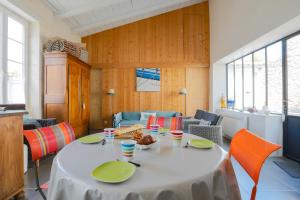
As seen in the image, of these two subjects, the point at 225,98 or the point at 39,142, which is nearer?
the point at 39,142

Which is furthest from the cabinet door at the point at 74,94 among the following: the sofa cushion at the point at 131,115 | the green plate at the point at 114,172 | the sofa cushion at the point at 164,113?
the green plate at the point at 114,172

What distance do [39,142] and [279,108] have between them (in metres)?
4.06

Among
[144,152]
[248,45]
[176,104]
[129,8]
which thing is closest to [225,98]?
[176,104]

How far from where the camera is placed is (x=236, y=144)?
1.43 metres

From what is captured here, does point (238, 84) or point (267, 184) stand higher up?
point (238, 84)

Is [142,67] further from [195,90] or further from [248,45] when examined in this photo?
[248,45]

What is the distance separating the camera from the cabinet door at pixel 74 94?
4.36m

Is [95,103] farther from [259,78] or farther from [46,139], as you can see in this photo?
[46,139]

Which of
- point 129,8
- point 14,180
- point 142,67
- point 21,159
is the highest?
point 129,8

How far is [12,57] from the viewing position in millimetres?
3518

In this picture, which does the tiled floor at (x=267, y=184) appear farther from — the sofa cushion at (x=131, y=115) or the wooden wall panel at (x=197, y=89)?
the wooden wall panel at (x=197, y=89)

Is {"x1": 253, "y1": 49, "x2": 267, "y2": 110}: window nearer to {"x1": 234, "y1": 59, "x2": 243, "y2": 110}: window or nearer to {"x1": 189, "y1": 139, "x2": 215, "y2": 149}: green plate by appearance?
{"x1": 234, "y1": 59, "x2": 243, "y2": 110}: window

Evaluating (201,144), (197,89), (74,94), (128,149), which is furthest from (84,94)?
(128,149)

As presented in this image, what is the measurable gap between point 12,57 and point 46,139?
2911 millimetres
